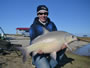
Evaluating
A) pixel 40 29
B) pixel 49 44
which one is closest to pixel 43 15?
pixel 40 29

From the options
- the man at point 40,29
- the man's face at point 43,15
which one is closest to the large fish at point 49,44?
the man at point 40,29

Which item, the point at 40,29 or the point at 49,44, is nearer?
the point at 49,44

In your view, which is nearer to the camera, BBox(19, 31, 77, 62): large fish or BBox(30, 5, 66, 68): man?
BBox(19, 31, 77, 62): large fish

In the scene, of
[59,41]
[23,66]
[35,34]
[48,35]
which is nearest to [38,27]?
[35,34]

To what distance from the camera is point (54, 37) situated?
347 centimetres

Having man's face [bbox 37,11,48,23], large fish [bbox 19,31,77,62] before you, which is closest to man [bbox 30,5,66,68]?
man's face [bbox 37,11,48,23]

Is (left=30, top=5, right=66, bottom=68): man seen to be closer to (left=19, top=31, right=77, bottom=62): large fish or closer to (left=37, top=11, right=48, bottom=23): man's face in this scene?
(left=37, top=11, right=48, bottom=23): man's face

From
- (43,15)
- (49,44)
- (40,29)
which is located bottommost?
(49,44)

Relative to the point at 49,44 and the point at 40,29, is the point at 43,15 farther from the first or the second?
the point at 49,44

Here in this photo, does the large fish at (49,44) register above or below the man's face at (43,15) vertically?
below

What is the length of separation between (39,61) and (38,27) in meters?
0.92

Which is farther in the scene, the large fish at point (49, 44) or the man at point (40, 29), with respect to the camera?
the man at point (40, 29)

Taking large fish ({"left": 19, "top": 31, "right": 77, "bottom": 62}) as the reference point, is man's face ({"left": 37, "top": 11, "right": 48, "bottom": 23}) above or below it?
above

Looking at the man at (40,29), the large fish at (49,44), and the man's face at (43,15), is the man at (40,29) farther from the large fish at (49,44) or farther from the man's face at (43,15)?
the large fish at (49,44)
